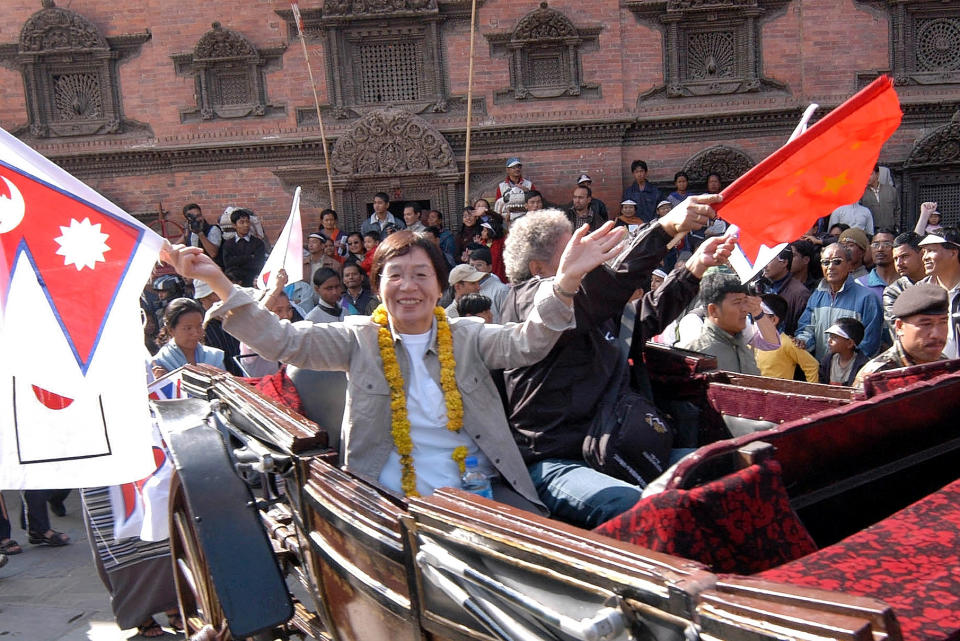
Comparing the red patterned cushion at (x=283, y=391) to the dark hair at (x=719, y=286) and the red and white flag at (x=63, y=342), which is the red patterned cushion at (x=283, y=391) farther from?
the dark hair at (x=719, y=286)

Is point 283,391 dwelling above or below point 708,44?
below

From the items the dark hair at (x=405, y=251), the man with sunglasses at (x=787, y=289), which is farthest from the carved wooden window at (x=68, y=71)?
the dark hair at (x=405, y=251)

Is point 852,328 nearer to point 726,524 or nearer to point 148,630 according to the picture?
point 726,524

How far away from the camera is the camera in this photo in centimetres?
1095

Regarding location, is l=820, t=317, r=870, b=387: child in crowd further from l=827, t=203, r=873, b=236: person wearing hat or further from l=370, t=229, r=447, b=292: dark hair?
l=827, t=203, r=873, b=236: person wearing hat

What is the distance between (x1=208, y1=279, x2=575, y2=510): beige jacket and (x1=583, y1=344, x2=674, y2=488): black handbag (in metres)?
0.25

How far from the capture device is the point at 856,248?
6824mm

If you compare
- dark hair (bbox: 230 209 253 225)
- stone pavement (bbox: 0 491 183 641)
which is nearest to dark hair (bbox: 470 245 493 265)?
stone pavement (bbox: 0 491 183 641)

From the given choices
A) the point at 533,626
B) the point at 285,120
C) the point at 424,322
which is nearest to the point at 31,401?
the point at 424,322

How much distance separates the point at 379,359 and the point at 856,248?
5.30m

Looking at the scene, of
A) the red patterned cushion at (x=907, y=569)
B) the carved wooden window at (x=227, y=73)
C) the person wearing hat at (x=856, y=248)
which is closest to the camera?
the red patterned cushion at (x=907, y=569)

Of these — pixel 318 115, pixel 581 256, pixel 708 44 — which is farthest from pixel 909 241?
pixel 318 115

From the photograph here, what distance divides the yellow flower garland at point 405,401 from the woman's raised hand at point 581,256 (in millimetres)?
495

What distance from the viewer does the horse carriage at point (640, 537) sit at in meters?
1.40
